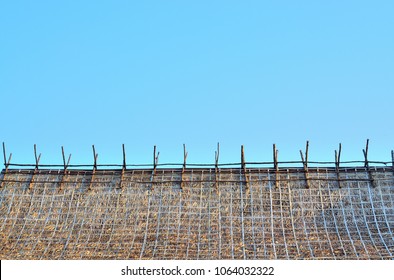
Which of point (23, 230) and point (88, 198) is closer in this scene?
point (23, 230)

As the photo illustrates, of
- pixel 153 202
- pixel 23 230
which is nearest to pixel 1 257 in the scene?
pixel 23 230

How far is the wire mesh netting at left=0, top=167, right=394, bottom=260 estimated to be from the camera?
13438 millimetres

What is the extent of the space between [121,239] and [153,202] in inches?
68.3

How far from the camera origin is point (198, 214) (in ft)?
48.9

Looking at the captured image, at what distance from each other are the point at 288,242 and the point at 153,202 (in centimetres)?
401

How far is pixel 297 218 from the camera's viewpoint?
1462cm

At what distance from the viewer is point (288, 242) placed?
13.6 metres

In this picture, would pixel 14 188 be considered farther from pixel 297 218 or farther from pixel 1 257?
pixel 297 218

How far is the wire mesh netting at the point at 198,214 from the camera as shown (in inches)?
529
